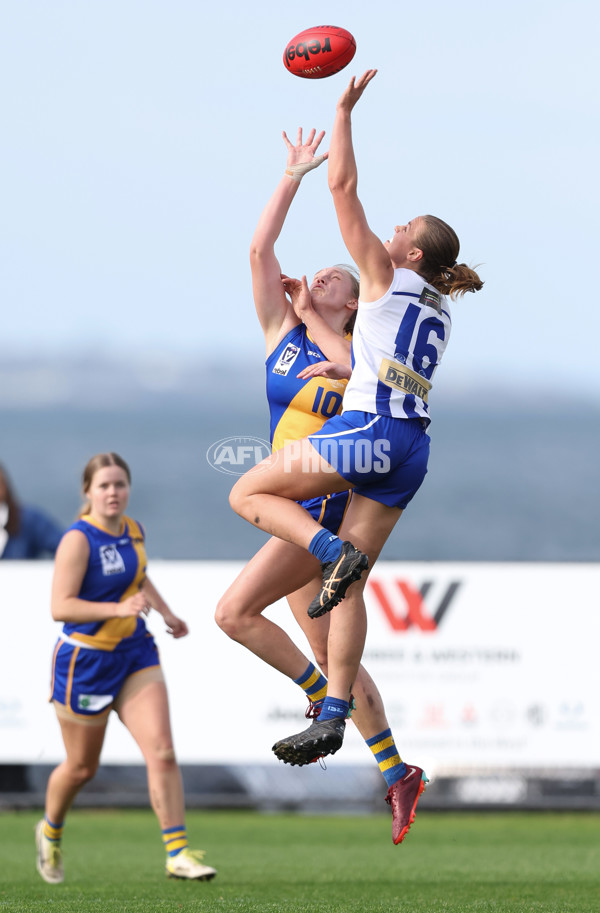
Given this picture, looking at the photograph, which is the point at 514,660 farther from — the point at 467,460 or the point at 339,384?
the point at 467,460

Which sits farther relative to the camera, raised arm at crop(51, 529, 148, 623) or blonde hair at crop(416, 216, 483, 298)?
raised arm at crop(51, 529, 148, 623)

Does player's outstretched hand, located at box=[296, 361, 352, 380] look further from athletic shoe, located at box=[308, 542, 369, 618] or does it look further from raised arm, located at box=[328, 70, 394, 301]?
athletic shoe, located at box=[308, 542, 369, 618]

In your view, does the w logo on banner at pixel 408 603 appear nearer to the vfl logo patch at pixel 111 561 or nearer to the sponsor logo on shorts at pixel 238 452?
the vfl logo patch at pixel 111 561

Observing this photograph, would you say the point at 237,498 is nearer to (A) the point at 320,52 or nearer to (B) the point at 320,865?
(A) the point at 320,52

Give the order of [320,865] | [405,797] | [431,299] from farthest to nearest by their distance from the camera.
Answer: [320,865], [405,797], [431,299]

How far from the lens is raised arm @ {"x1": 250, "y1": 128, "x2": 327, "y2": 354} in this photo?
5.92 meters

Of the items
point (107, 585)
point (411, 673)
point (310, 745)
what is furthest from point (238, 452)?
point (411, 673)

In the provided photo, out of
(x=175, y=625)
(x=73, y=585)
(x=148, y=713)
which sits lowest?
(x=148, y=713)

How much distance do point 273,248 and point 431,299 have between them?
90 cm

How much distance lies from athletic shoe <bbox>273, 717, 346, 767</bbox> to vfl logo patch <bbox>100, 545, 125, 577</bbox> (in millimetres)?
2427

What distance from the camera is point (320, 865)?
8.29 metres

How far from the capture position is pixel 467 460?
51125mm

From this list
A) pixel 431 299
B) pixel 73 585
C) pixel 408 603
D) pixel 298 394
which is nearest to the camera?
pixel 431 299

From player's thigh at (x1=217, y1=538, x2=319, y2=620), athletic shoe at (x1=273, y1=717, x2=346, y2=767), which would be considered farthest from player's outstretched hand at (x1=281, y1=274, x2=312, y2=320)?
athletic shoe at (x1=273, y1=717, x2=346, y2=767)
